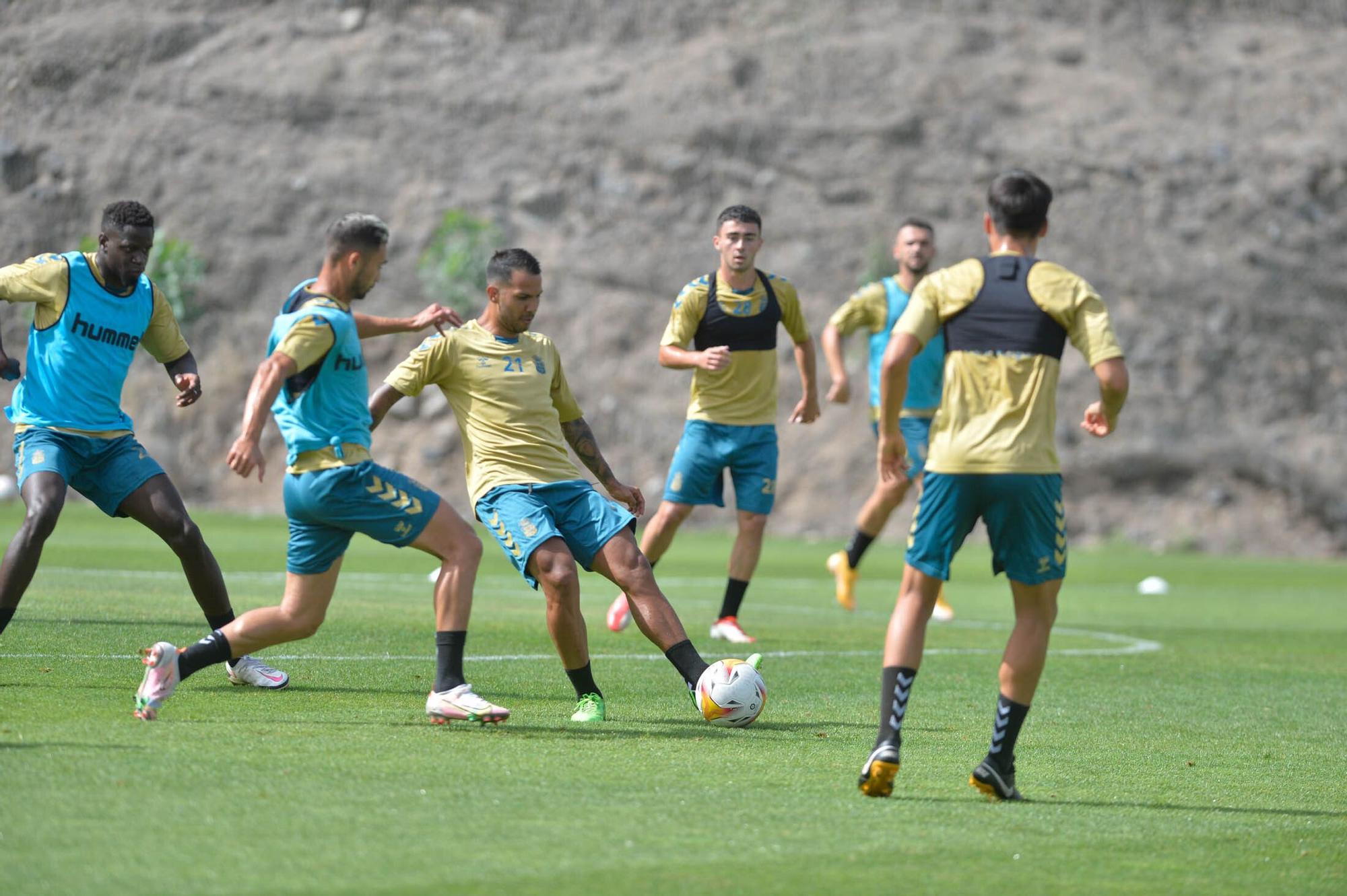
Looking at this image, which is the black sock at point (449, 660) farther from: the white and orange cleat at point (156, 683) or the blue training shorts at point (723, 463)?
the blue training shorts at point (723, 463)

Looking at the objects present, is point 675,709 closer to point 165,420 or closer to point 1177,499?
point 1177,499

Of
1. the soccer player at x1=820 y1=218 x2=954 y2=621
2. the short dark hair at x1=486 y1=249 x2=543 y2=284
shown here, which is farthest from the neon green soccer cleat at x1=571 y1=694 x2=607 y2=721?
the soccer player at x1=820 y1=218 x2=954 y2=621

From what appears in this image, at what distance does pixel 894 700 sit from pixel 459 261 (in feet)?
111

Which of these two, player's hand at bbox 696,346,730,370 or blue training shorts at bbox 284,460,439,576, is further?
player's hand at bbox 696,346,730,370

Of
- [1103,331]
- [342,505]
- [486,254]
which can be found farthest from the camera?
[486,254]

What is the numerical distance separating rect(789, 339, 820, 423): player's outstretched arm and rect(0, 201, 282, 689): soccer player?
177 inches

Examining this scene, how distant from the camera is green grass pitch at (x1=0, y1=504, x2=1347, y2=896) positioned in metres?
4.50

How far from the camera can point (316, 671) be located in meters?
8.52

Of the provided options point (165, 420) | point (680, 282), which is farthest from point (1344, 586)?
point (165, 420)

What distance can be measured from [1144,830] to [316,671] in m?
4.52

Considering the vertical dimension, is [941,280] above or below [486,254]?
below

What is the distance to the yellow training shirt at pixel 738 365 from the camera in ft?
36.1

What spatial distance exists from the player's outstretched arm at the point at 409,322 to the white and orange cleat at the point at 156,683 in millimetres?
1597

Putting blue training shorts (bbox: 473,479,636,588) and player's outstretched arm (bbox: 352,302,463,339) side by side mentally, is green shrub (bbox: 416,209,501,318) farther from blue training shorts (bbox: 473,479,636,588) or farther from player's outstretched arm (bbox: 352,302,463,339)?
blue training shorts (bbox: 473,479,636,588)
